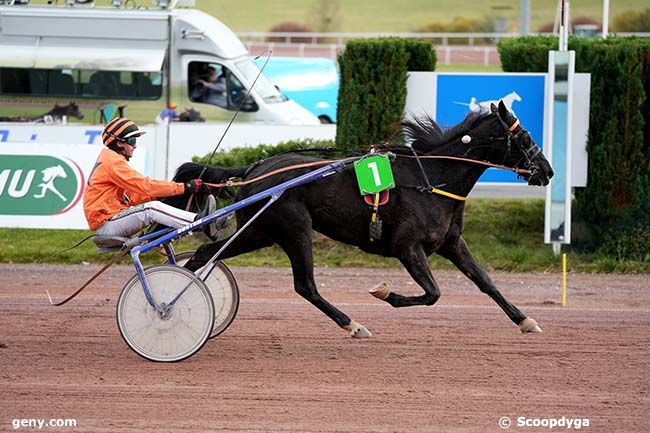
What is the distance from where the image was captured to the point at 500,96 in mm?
12070

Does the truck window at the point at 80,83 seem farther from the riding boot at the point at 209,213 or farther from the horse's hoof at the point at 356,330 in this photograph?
the horse's hoof at the point at 356,330

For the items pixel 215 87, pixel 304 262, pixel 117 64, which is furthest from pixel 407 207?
pixel 215 87

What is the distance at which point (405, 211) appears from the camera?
7.68m

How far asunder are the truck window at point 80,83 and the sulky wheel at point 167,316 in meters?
10.2

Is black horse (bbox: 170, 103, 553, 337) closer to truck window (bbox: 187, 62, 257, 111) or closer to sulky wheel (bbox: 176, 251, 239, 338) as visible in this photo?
sulky wheel (bbox: 176, 251, 239, 338)

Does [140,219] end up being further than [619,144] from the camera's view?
No

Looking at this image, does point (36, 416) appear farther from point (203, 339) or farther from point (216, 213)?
point (216, 213)

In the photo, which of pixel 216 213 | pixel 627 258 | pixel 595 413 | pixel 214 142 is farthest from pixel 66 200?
pixel 595 413

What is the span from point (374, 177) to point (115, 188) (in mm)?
1699

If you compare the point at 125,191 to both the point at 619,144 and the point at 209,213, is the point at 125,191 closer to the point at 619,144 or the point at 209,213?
the point at 209,213

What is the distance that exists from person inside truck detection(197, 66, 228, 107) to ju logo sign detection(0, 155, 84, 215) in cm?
626

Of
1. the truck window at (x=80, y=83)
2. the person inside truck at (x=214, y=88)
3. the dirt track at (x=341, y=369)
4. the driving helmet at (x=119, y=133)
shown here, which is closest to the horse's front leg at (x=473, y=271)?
the dirt track at (x=341, y=369)

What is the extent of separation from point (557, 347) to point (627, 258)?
4.26 meters

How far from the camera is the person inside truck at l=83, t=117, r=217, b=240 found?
24.2ft
